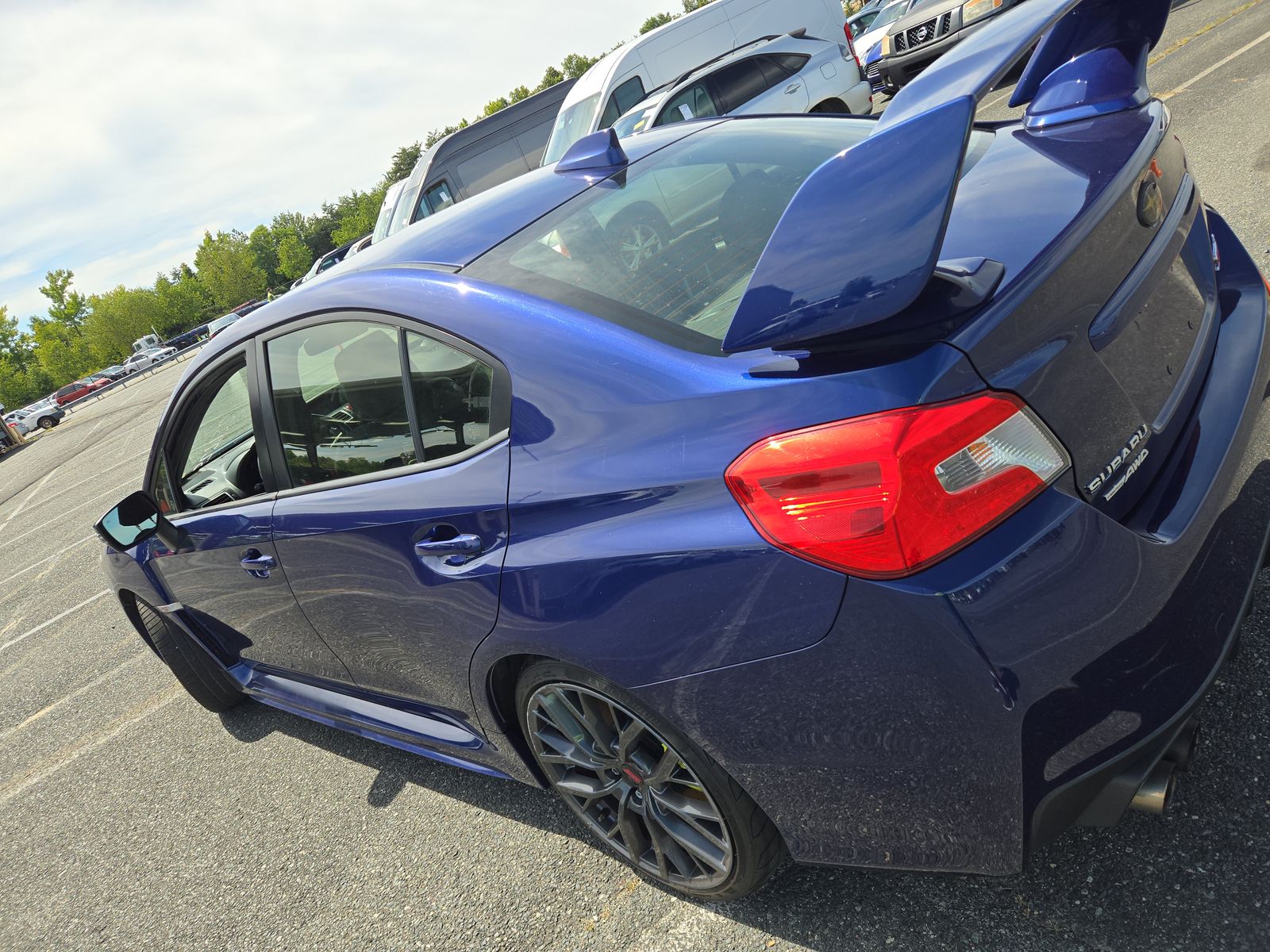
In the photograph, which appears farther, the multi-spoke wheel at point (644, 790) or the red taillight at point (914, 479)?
the multi-spoke wheel at point (644, 790)

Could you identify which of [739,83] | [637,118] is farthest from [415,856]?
[739,83]

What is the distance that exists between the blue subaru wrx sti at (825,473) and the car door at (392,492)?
11 millimetres

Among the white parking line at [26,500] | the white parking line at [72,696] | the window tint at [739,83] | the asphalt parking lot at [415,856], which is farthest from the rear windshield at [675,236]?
the white parking line at [26,500]

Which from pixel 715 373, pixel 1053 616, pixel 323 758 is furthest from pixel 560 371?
pixel 323 758

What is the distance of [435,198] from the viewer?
49.1 feet

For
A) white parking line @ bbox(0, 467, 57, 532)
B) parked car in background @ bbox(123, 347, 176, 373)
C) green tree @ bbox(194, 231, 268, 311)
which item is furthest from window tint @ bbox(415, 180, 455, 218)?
green tree @ bbox(194, 231, 268, 311)

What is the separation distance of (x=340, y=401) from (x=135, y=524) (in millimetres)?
1196

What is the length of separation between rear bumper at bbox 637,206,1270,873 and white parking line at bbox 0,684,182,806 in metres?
3.78

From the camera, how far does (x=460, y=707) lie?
7.89 ft

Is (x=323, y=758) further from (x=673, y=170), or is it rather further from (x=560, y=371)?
(x=673, y=170)

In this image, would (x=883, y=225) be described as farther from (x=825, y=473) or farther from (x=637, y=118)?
(x=637, y=118)

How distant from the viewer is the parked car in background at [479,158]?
14.7m

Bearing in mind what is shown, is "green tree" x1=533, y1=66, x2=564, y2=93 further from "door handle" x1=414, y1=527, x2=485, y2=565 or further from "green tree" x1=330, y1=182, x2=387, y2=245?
"door handle" x1=414, y1=527, x2=485, y2=565

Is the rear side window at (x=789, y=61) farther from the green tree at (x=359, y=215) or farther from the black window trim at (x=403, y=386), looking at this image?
the green tree at (x=359, y=215)
